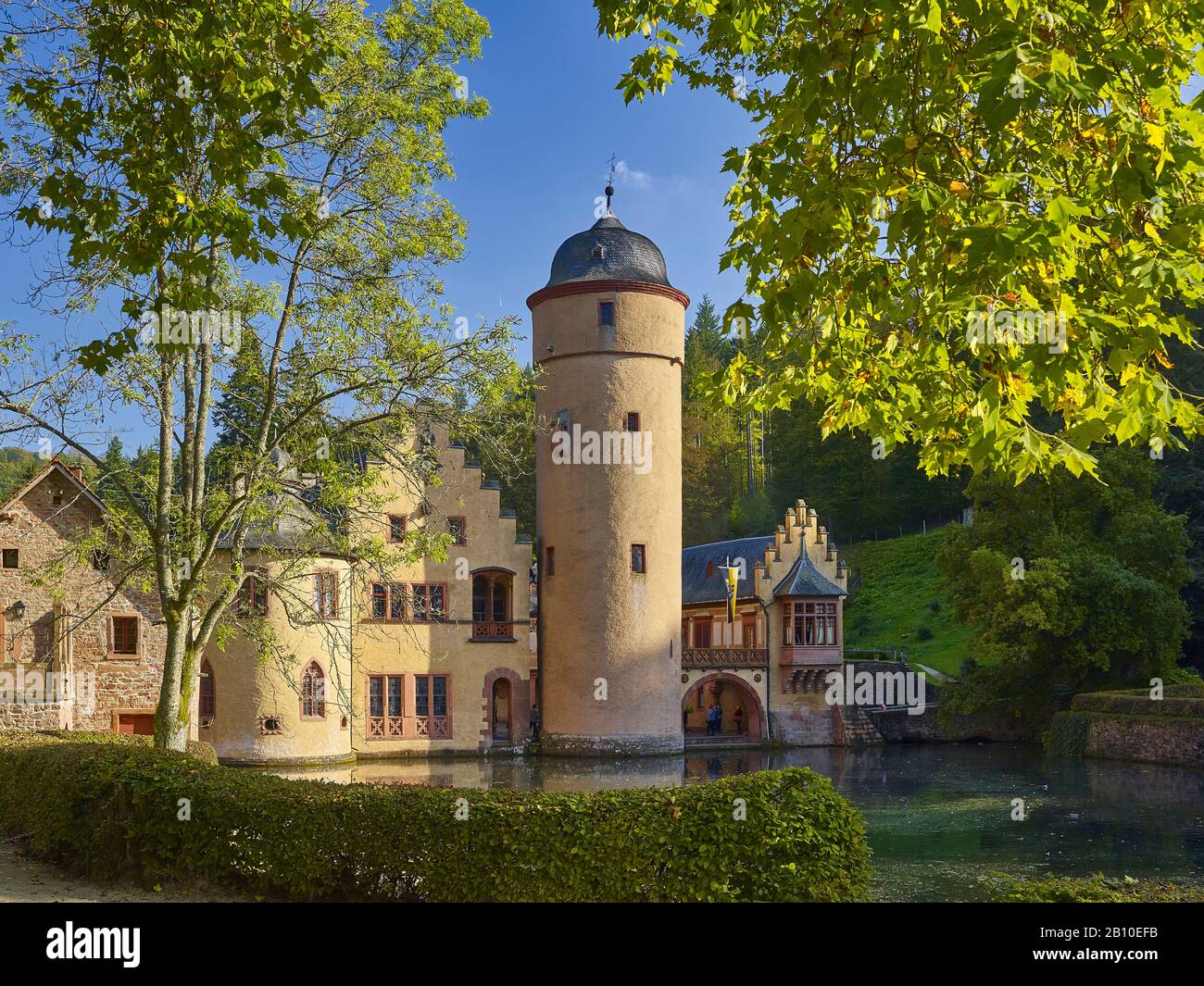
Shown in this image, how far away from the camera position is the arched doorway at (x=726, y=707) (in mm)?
39531

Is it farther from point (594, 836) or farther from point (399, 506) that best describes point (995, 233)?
point (399, 506)

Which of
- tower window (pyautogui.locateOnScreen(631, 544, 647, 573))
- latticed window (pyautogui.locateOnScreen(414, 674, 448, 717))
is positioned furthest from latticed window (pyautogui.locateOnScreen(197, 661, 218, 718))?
tower window (pyautogui.locateOnScreen(631, 544, 647, 573))

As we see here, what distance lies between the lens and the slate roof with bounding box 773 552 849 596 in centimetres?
4062

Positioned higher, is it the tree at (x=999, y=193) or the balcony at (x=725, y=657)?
the tree at (x=999, y=193)

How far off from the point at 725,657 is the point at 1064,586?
440 inches

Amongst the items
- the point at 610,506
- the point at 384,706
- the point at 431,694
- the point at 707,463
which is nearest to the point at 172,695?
the point at 384,706

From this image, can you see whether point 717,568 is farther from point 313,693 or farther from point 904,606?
point 313,693

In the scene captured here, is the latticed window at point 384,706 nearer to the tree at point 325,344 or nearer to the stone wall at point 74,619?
the stone wall at point 74,619

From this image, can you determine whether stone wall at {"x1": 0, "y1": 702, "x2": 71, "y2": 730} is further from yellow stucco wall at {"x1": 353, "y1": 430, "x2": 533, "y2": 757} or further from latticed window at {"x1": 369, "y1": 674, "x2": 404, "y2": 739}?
latticed window at {"x1": 369, "y1": 674, "x2": 404, "y2": 739}

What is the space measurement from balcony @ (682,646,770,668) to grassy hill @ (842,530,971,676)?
1045 centimetres

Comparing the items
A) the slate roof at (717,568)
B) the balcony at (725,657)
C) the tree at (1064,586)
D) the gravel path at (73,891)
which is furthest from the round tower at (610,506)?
the gravel path at (73,891)

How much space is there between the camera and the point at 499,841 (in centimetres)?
1027

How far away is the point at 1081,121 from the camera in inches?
317

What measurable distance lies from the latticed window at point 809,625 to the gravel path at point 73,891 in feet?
101
